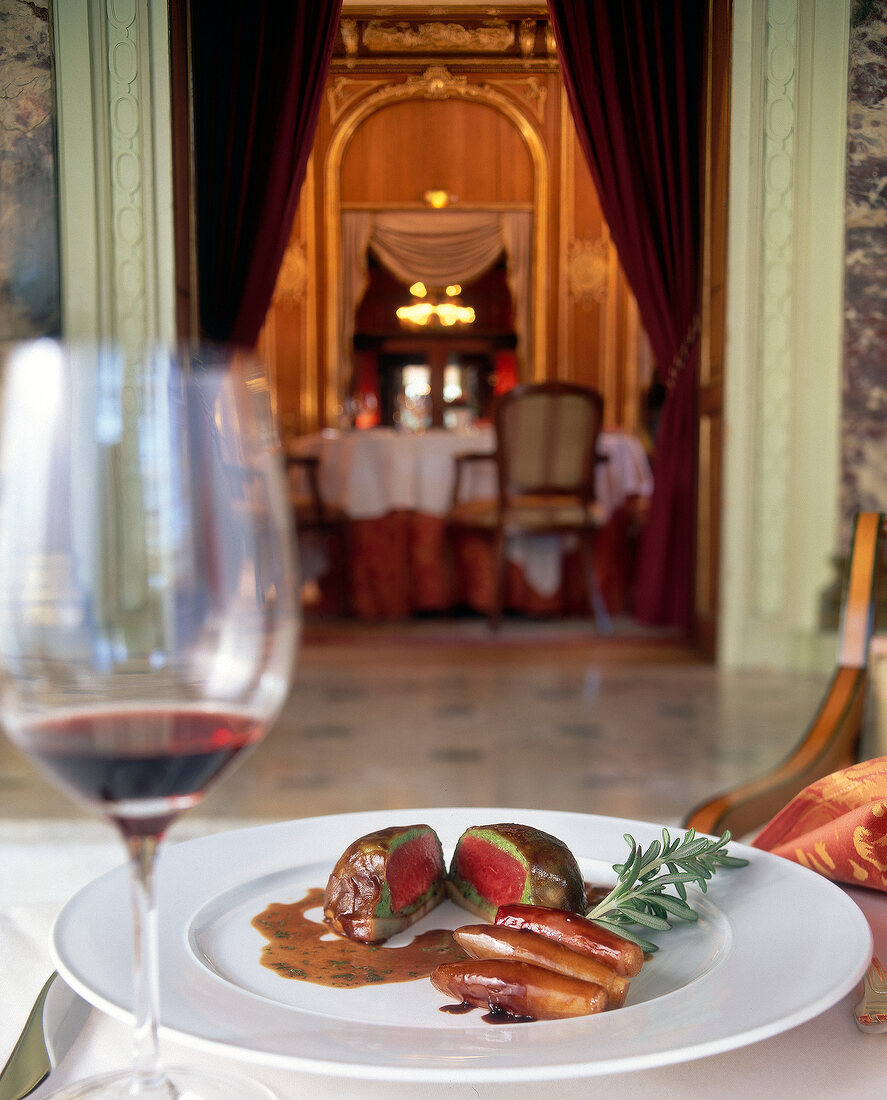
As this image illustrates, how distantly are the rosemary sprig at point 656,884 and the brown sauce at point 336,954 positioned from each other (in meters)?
0.07

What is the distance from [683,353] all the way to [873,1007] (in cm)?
450

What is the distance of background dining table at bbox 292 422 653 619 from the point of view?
5.43 metres

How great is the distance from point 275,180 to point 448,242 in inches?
203

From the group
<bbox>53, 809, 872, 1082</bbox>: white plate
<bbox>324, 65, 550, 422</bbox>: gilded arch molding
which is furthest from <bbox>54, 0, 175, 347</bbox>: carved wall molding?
<bbox>324, 65, 550, 422</bbox>: gilded arch molding

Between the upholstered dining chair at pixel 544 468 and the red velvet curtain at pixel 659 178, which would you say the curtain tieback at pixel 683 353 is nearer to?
the red velvet curtain at pixel 659 178

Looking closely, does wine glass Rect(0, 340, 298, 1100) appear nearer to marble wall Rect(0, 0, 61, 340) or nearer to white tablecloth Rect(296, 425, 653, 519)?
marble wall Rect(0, 0, 61, 340)

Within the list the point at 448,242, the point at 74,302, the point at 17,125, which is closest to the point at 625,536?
the point at 74,302

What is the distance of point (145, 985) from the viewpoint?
340 mm

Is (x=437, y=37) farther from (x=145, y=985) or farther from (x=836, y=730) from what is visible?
(x=145, y=985)

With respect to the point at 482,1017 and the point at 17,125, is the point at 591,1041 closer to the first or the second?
the point at 482,1017

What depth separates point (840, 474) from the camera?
4.01 m

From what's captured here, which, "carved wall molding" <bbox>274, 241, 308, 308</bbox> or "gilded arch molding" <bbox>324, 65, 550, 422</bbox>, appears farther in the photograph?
"carved wall molding" <bbox>274, 241, 308, 308</bbox>

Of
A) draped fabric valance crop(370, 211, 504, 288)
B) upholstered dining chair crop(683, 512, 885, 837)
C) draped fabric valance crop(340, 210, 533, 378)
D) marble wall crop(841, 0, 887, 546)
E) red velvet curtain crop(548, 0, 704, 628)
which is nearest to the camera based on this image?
upholstered dining chair crop(683, 512, 885, 837)

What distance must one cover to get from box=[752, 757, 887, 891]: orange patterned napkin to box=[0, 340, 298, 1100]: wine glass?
1.45 feet
